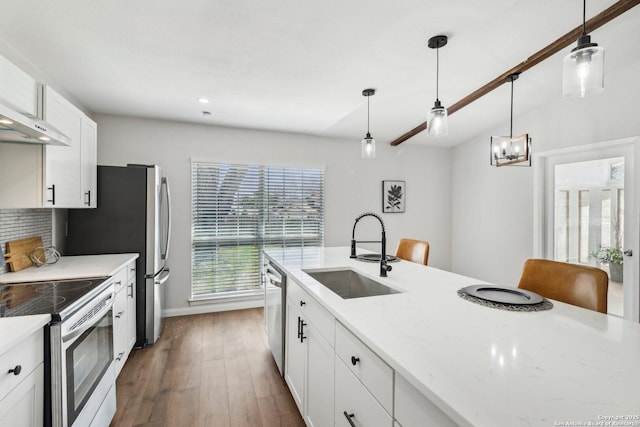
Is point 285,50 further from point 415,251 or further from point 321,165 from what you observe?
point 321,165

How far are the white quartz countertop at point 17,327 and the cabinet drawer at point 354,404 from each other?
4.00 ft

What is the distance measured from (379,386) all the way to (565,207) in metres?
3.87

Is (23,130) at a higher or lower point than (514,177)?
lower

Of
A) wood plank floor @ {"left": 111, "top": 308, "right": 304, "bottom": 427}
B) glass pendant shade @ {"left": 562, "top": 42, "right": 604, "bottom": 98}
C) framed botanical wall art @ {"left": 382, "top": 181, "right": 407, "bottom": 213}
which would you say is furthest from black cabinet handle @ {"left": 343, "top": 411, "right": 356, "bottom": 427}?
framed botanical wall art @ {"left": 382, "top": 181, "right": 407, "bottom": 213}

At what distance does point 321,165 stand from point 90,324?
11.1 feet

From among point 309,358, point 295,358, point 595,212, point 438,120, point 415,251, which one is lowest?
point 295,358

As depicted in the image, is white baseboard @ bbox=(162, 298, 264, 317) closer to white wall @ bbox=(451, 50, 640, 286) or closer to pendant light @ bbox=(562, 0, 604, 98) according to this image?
white wall @ bbox=(451, 50, 640, 286)

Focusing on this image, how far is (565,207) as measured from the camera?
145 inches

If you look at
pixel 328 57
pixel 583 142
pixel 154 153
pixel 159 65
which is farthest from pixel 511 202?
pixel 154 153

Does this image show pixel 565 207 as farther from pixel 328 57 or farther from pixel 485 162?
pixel 328 57

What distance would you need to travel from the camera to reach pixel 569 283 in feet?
5.13

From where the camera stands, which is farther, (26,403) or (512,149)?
(512,149)

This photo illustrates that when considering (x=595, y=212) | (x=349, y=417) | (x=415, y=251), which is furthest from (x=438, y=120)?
(x=595, y=212)

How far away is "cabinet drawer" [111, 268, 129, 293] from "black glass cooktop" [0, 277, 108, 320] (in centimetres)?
31
